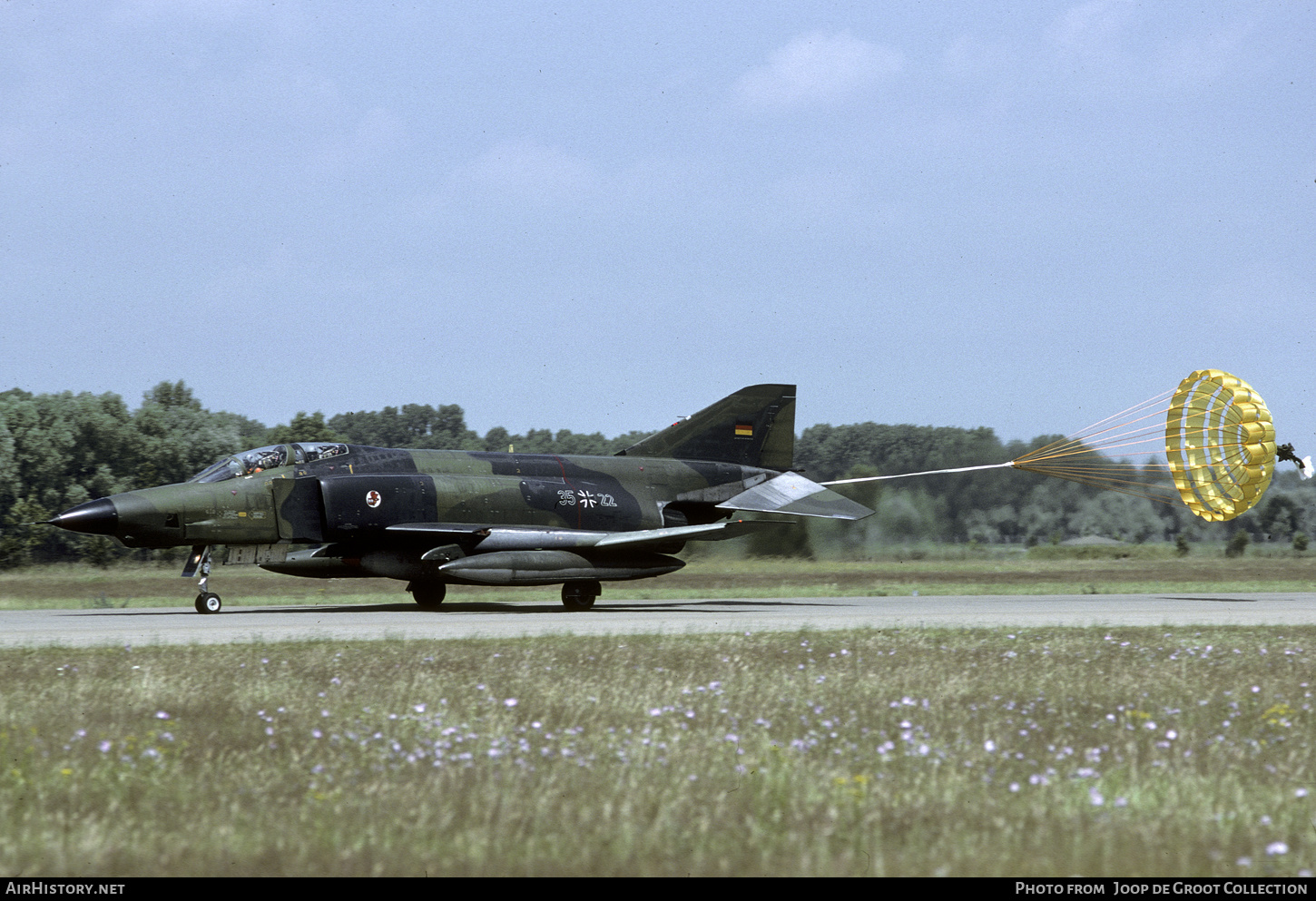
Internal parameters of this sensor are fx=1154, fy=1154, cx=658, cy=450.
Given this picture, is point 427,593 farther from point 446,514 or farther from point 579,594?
point 579,594

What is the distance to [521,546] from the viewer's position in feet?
70.5

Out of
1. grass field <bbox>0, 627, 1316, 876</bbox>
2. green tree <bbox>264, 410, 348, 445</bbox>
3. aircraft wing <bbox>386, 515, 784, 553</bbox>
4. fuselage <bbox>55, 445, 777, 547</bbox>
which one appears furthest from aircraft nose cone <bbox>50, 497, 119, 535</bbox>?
green tree <bbox>264, 410, 348, 445</bbox>

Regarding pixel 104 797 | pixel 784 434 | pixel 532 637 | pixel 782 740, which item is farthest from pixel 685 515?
pixel 104 797

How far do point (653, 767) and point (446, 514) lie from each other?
51.4 ft

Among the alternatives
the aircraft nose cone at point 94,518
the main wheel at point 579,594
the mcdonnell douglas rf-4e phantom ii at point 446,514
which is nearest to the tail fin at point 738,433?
the mcdonnell douglas rf-4e phantom ii at point 446,514

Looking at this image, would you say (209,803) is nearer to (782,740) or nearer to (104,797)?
(104,797)

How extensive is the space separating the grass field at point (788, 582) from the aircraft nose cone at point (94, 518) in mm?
3703

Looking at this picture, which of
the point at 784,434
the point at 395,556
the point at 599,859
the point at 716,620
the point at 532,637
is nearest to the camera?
the point at 599,859

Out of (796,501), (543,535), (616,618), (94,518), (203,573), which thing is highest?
(796,501)

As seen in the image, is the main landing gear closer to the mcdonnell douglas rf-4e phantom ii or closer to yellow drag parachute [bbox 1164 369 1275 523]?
the mcdonnell douglas rf-4e phantom ii

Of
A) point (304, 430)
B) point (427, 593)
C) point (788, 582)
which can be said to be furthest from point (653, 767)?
point (304, 430)

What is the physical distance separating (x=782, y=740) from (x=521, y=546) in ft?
47.9

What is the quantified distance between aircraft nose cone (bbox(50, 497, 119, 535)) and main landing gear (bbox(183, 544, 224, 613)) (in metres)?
1.55

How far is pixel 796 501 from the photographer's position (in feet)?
84.0
